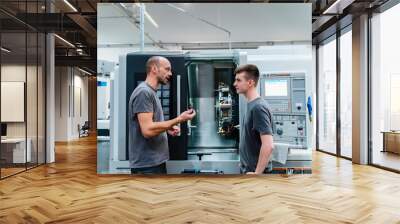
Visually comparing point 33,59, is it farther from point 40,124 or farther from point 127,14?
point 127,14

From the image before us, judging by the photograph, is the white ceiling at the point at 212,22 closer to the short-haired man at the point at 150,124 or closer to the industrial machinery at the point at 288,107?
the short-haired man at the point at 150,124

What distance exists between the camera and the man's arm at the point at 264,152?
542cm

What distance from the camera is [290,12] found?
5.71 m

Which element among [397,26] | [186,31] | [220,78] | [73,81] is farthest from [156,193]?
[73,81]

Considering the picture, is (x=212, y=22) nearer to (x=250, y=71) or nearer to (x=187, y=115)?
(x=250, y=71)

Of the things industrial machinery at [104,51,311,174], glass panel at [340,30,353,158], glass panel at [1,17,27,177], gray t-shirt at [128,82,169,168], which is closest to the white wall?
glass panel at [1,17,27,177]

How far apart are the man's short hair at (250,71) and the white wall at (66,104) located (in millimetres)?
10698

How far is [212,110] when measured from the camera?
551cm

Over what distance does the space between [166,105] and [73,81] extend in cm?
1132

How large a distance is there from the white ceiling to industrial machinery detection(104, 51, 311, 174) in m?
0.28

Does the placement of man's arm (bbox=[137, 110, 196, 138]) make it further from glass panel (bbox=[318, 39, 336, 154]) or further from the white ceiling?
glass panel (bbox=[318, 39, 336, 154])

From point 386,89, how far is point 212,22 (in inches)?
137

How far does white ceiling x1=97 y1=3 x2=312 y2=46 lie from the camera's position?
18.4ft

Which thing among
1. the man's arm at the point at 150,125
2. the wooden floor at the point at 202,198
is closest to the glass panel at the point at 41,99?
the wooden floor at the point at 202,198
